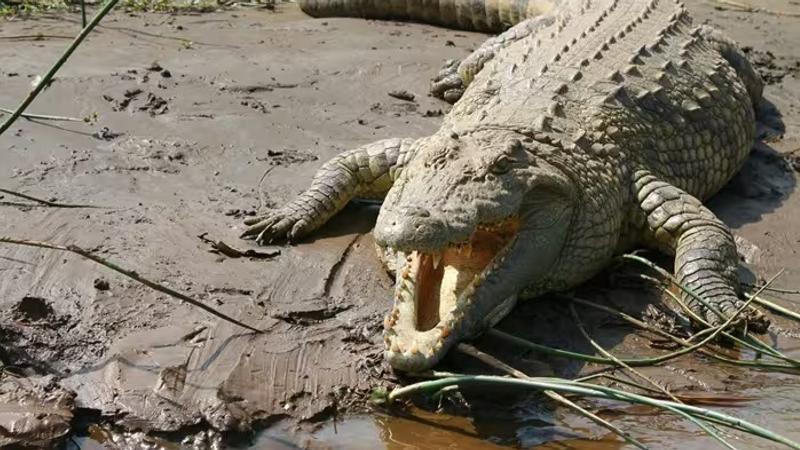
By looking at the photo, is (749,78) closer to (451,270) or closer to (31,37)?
(451,270)

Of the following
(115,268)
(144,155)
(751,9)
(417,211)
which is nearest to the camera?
(115,268)

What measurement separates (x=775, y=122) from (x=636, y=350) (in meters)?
3.37

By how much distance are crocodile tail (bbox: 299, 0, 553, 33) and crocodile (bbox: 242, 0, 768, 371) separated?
1958 mm

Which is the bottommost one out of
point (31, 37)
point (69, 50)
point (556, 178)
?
point (31, 37)

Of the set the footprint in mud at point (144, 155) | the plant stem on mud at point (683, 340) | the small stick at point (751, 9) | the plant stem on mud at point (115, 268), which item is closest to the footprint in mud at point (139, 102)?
the footprint in mud at point (144, 155)

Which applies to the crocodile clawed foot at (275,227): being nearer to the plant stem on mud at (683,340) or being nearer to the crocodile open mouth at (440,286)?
the crocodile open mouth at (440,286)

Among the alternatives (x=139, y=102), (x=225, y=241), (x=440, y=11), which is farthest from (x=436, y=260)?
(x=440, y=11)

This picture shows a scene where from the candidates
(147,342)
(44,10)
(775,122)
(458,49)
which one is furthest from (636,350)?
(44,10)

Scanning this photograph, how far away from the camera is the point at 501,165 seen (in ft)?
14.9

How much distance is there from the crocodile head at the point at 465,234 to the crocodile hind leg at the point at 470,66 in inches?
98.5

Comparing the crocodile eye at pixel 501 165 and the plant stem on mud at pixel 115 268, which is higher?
the crocodile eye at pixel 501 165

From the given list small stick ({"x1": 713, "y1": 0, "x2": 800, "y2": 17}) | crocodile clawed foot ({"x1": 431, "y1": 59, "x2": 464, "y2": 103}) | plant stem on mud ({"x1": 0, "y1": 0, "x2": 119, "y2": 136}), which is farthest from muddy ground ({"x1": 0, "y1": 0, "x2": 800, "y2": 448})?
small stick ({"x1": 713, "y1": 0, "x2": 800, "y2": 17})

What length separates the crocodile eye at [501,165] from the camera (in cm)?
452

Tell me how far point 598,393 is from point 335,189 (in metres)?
2.36
